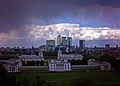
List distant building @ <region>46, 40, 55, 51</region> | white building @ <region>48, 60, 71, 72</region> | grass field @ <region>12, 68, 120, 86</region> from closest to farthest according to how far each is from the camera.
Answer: grass field @ <region>12, 68, 120, 86</region> < white building @ <region>48, 60, 71, 72</region> < distant building @ <region>46, 40, 55, 51</region>

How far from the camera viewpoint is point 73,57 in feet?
102

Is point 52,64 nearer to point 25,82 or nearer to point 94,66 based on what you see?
point 94,66

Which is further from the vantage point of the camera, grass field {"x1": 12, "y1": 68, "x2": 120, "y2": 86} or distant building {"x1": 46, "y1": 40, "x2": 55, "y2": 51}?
distant building {"x1": 46, "y1": 40, "x2": 55, "y2": 51}

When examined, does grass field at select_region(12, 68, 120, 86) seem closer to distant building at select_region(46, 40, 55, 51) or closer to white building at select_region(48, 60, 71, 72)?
white building at select_region(48, 60, 71, 72)

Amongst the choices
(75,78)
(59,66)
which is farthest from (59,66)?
(75,78)

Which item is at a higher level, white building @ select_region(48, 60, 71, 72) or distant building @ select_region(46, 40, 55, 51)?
distant building @ select_region(46, 40, 55, 51)

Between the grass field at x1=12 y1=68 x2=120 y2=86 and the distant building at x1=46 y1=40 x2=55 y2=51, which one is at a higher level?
the distant building at x1=46 y1=40 x2=55 y2=51

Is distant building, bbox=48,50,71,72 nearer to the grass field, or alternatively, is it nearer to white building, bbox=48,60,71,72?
white building, bbox=48,60,71,72

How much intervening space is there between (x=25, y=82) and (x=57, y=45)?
3797 centimetres

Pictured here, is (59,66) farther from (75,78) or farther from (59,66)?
(75,78)

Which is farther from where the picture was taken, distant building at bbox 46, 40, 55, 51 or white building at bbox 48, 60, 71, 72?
distant building at bbox 46, 40, 55, 51

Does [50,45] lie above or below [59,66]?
above

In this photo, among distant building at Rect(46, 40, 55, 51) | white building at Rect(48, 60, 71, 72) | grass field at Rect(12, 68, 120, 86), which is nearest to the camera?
grass field at Rect(12, 68, 120, 86)

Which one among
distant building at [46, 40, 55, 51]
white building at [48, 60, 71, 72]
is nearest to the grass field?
white building at [48, 60, 71, 72]
